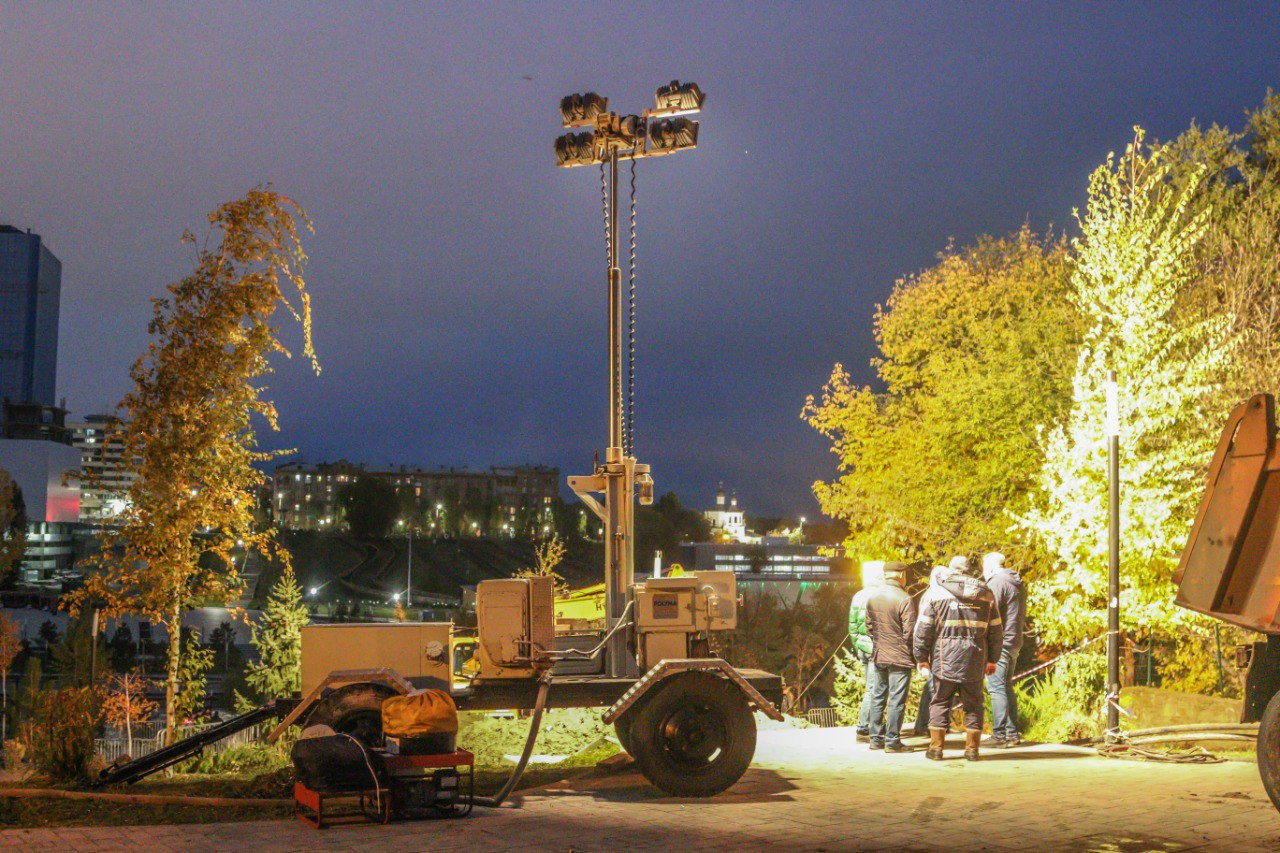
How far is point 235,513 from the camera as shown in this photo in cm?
1235

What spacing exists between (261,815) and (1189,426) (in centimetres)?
1385

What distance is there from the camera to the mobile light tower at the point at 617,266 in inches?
387

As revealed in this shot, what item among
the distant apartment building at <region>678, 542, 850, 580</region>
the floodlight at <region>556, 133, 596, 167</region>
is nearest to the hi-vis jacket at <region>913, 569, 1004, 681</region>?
the floodlight at <region>556, 133, 596, 167</region>

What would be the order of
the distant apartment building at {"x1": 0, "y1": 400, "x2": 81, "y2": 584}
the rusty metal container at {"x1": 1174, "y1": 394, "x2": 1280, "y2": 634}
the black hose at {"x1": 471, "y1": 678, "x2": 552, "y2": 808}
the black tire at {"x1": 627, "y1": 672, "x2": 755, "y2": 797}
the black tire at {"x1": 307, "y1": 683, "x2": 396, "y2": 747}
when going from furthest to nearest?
the distant apartment building at {"x1": 0, "y1": 400, "x2": 81, "y2": 584}, the black tire at {"x1": 627, "y1": 672, "x2": 755, "y2": 797}, the black tire at {"x1": 307, "y1": 683, "x2": 396, "y2": 747}, the black hose at {"x1": 471, "y1": 678, "x2": 552, "y2": 808}, the rusty metal container at {"x1": 1174, "y1": 394, "x2": 1280, "y2": 634}

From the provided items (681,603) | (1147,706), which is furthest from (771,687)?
(1147,706)

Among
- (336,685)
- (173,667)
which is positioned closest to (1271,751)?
(336,685)

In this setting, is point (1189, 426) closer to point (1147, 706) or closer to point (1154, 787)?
point (1147, 706)

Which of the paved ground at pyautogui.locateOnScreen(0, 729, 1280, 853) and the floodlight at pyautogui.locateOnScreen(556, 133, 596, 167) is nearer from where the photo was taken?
the paved ground at pyautogui.locateOnScreen(0, 729, 1280, 853)

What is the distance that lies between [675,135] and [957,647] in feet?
17.6

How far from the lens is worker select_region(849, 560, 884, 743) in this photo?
1091 cm

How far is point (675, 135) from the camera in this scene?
10797 mm

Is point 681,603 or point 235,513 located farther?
point 235,513

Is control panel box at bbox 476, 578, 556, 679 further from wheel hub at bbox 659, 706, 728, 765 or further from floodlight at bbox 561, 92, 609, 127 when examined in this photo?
floodlight at bbox 561, 92, 609, 127

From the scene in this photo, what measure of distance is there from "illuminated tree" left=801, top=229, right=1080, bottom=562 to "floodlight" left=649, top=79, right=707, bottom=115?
16.9m
